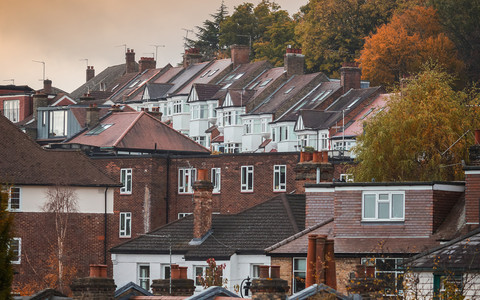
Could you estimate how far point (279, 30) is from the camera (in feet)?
486

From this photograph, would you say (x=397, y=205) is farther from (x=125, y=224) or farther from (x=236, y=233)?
(x=125, y=224)

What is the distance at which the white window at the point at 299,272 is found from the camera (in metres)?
48.4

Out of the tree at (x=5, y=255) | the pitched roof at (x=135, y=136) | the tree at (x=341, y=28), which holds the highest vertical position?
the tree at (x=341, y=28)

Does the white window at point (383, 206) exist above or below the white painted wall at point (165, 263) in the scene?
above

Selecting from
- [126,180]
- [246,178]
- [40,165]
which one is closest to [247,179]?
[246,178]

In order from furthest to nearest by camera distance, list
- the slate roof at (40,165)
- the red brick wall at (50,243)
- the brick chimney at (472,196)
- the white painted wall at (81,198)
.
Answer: the slate roof at (40,165)
the white painted wall at (81,198)
the red brick wall at (50,243)
the brick chimney at (472,196)

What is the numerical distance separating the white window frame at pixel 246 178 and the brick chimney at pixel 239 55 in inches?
2116

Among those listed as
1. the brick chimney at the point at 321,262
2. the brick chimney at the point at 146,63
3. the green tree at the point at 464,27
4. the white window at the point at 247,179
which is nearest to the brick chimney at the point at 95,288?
the brick chimney at the point at 321,262

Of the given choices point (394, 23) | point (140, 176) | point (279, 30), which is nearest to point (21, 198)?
point (140, 176)

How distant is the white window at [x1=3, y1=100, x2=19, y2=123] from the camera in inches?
4823

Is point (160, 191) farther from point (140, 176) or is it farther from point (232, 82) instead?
point (232, 82)

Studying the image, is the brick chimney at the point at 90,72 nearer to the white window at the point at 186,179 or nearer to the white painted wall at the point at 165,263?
the white window at the point at 186,179

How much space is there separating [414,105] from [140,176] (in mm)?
21769

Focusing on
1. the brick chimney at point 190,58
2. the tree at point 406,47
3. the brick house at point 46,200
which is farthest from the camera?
the brick chimney at point 190,58
